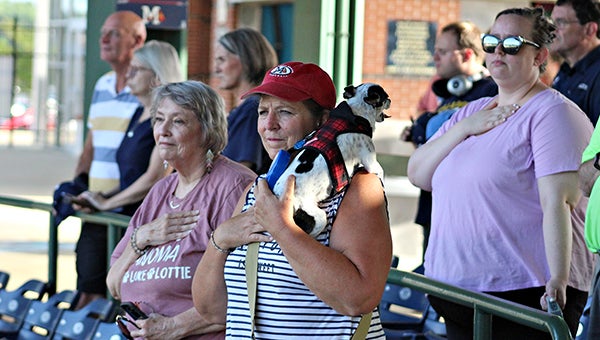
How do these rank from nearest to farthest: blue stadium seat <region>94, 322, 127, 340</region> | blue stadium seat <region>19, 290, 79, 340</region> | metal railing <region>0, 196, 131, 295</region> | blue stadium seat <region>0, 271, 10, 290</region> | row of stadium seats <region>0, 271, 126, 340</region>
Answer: blue stadium seat <region>94, 322, 127, 340</region>
row of stadium seats <region>0, 271, 126, 340</region>
metal railing <region>0, 196, 131, 295</region>
blue stadium seat <region>19, 290, 79, 340</region>
blue stadium seat <region>0, 271, 10, 290</region>

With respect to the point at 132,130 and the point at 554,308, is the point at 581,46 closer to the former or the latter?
the point at 554,308

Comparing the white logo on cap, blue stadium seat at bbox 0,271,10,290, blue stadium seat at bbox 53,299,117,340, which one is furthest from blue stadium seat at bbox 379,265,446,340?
blue stadium seat at bbox 0,271,10,290

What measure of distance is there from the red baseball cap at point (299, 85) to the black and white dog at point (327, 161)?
0.64 ft

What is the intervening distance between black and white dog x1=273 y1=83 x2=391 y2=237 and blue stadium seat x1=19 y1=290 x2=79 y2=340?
3159 millimetres

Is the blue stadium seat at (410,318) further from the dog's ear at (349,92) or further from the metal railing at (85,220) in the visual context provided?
the dog's ear at (349,92)

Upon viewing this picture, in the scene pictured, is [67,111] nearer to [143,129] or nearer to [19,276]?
[19,276]

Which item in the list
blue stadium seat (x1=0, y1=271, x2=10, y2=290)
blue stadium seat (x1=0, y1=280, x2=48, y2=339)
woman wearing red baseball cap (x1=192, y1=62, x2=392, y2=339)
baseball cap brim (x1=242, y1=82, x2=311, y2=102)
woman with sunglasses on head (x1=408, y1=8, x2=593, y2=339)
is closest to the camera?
woman wearing red baseball cap (x1=192, y1=62, x2=392, y2=339)

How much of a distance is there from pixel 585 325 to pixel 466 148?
0.79m

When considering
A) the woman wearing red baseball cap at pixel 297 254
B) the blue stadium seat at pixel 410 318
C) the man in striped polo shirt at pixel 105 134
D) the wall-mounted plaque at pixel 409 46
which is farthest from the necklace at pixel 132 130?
the wall-mounted plaque at pixel 409 46

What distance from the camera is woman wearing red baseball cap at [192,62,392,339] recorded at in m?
3.08

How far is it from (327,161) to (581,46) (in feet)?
8.73

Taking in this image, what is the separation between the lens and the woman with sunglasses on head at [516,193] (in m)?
3.98

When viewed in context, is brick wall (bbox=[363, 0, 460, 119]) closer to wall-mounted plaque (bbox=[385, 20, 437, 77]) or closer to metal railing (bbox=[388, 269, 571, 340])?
wall-mounted plaque (bbox=[385, 20, 437, 77])

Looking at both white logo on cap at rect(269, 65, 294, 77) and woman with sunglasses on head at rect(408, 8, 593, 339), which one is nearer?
white logo on cap at rect(269, 65, 294, 77)
